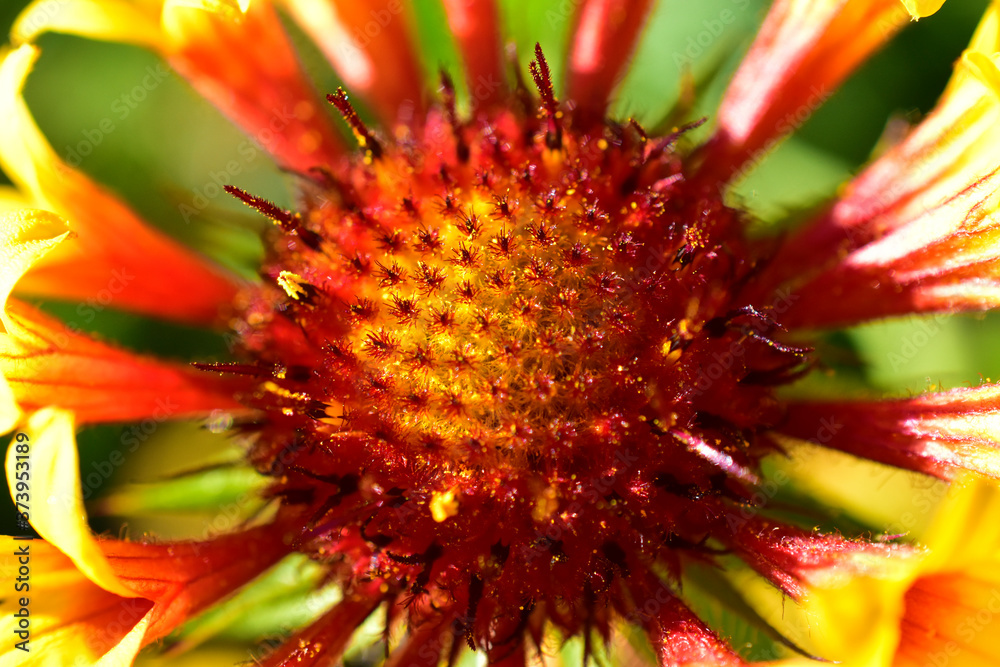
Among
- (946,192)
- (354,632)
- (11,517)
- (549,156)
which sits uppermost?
(946,192)

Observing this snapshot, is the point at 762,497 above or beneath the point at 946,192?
beneath

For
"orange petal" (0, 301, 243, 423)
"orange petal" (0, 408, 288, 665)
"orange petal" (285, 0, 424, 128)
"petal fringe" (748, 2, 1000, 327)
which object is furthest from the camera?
"orange petal" (285, 0, 424, 128)

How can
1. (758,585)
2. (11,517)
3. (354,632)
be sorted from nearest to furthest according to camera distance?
(354,632), (758,585), (11,517)

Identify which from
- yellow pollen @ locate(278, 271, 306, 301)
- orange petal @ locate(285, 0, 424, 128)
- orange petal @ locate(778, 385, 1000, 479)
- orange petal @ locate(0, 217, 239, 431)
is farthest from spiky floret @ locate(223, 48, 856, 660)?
orange petal @ locate(285, 0, 424, 128)

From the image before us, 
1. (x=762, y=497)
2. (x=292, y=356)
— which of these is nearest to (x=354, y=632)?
(x=292, y=356)

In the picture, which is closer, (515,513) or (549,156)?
(515,513)

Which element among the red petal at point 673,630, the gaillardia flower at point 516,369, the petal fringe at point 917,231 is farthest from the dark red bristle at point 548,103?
the red petal at point 673,630

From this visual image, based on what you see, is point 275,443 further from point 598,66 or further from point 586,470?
point 598,66

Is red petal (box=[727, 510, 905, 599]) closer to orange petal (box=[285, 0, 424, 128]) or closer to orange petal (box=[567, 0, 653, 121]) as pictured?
orange petal (box=[567, 0, 653, 121])
